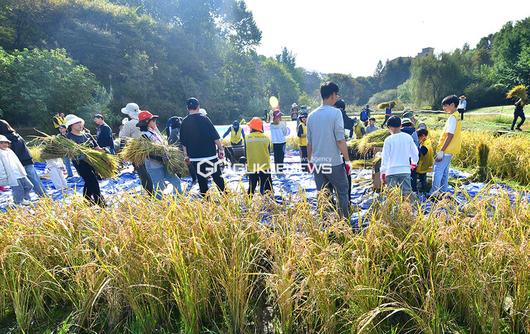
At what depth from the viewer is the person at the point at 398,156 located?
3.56 meters

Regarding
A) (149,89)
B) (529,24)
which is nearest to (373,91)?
(529,24)

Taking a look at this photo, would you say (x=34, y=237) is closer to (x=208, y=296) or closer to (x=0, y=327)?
(x=0, y=327)

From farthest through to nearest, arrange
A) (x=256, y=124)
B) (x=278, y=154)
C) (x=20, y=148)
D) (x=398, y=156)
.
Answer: (x=278, y=154) < (x=20, y=148) < (x=256, y=124) < (x=398, y=156)

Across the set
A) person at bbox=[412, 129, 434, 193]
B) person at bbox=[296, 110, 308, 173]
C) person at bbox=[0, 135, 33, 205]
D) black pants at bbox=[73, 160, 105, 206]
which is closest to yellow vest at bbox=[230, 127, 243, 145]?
person at bbox=[296, 110, 308, 173]

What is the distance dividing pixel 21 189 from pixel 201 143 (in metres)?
2.68

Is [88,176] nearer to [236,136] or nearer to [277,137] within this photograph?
[277,137]

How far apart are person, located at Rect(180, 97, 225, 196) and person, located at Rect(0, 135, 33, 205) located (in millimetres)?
2309

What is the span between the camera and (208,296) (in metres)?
1.97

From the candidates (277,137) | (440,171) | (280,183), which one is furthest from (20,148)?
(440,171)

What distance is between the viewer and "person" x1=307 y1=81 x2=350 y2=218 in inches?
131

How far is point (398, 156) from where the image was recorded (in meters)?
3.58

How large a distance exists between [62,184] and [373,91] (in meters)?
78.6

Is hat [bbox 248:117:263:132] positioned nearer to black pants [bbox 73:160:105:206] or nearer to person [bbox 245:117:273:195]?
person [bbox 245:117:273:195]

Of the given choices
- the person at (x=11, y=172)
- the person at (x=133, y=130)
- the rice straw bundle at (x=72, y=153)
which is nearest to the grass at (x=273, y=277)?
the rice straw bundle at (x=72, y=153)
